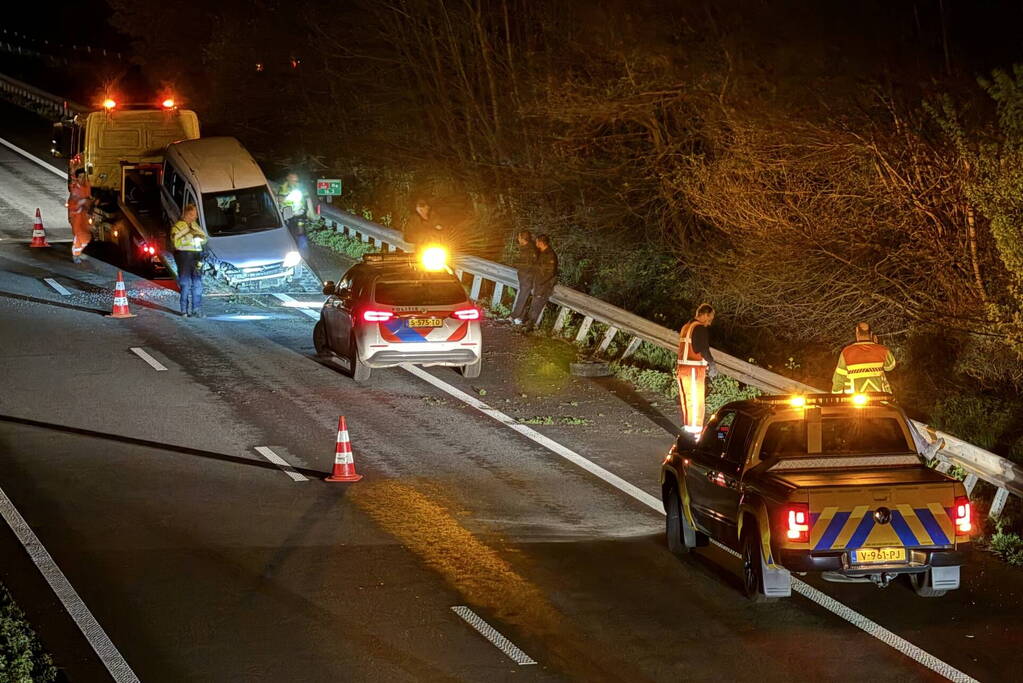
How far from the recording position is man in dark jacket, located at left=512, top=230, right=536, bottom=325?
22.8m

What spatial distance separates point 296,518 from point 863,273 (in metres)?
8.81

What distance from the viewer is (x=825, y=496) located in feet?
34.2

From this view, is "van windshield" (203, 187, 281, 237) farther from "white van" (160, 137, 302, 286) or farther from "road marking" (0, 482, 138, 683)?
"road marking" (0, 482, 138, 683)

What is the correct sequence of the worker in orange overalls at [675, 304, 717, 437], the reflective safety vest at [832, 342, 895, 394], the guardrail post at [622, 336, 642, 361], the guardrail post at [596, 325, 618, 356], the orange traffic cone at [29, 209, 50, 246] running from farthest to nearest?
1. the orange traffic cone at [29, 209, 50, 246]
2. the guardrail post at [596, 325, 618, 356]
3. the guardrail post at [622, 336, 642, 361]
4. the worker in orange overalls at [675, 304, 717, 437]
5. the reflective safety vest at [832, 342, 895, 394]

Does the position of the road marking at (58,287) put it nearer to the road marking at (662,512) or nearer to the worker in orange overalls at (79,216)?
the worker in orange overalls at (79,216)

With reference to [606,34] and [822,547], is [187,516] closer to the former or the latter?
[822,547]

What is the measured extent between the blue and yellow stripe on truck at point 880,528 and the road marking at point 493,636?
212cm

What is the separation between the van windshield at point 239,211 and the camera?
26594 mm

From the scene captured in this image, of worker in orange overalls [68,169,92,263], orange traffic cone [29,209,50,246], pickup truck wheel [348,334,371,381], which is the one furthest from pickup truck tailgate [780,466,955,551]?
orange traffic cone [29,209,50,246]

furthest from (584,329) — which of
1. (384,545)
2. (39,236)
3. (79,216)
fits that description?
(39,236)

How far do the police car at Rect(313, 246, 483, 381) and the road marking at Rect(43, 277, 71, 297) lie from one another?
26.3 feet

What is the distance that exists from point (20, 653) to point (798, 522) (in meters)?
5.17

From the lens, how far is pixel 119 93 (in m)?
60.6

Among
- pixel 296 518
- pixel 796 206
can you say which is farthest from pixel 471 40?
pixel 296 518
